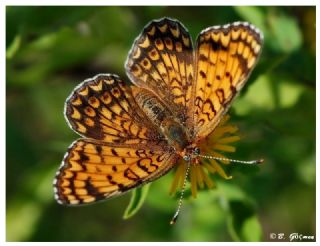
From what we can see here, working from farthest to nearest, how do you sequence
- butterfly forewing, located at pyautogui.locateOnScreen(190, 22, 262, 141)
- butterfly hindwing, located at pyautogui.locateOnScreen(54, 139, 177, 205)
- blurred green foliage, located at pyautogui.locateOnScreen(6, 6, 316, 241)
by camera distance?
blurred green foliage, located at pyautogui.locateOnScreen(6, 6, 316, 241)
butterfly forewing, located at pyautogui.locateOnScreen(190, 22, 262, 141)
butterfly hindwing, located at pyautogui.locateOnScreen(54, 139, 177, 205)

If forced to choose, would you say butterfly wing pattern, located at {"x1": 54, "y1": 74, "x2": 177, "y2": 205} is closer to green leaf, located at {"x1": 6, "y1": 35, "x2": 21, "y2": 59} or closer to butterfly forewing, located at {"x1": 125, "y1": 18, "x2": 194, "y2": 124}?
butterfly forewing, located at {"x1": 125, "y1": 18, "x2": 194, "y2": 124}

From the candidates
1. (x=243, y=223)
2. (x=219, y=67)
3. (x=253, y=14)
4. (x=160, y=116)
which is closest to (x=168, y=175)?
(x=160, y=116)

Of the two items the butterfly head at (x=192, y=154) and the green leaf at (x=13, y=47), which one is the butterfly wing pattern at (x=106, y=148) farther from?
the green leaf at (x=13, y=47)

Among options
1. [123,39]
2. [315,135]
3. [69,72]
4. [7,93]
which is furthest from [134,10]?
[315,135]

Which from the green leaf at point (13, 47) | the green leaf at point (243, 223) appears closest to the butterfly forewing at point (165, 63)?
the green leaf at point (243, 223)

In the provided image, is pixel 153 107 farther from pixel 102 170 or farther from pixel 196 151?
pixel 102 170

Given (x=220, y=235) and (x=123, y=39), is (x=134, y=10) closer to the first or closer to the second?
(x=123, y=39)

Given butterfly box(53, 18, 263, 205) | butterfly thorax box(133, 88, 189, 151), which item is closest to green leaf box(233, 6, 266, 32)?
butterfly box(53, 18, 263, 205)
